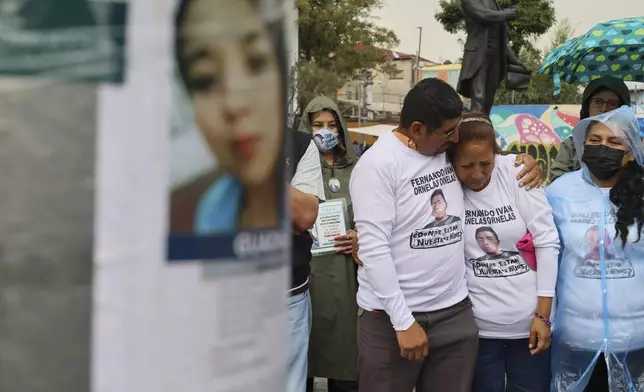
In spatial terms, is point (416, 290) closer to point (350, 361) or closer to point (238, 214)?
point (350, 361)

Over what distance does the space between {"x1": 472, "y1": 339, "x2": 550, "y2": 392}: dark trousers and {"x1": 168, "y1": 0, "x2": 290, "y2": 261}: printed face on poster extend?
2379mm

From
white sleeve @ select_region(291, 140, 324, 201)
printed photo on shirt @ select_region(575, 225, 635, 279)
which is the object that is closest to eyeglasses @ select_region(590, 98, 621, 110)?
printed photo on shirt @ select_region(575, 225, 635, 279)

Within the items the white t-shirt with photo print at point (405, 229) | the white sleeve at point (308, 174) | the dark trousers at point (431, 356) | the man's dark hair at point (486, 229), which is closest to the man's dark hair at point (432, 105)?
the white t-shirt with photo print at point (405, 229)

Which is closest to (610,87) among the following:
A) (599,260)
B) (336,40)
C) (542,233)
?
(599,260)

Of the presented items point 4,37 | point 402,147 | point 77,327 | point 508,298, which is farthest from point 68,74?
point 508,298

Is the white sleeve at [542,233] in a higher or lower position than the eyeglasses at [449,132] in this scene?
lower

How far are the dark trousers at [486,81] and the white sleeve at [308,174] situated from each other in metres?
3.51

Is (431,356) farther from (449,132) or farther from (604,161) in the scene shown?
(604,161)

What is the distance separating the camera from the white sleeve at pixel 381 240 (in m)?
2.78

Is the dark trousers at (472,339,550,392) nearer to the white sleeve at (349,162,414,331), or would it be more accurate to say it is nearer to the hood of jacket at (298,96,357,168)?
the white sleeve at (349,162,414,331)

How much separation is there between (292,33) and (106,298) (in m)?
0.53

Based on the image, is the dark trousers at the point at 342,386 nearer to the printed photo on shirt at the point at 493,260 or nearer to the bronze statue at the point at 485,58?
the printed photo on shirt at the point at 493,260

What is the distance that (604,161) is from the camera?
3346 mm

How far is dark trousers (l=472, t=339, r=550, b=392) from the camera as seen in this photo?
3236mm
